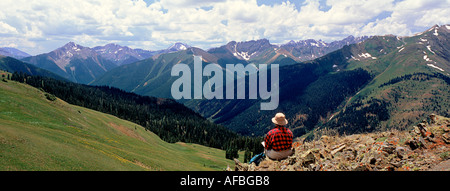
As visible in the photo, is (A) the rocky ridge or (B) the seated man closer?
(A) the rocky ridge

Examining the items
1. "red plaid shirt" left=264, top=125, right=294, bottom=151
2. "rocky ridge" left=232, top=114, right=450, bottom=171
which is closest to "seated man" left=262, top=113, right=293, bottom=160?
"red plaid shirt" left=264, top=125, right=294, bottom=151

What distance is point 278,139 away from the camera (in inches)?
680

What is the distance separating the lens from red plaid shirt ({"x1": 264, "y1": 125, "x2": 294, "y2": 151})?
56.2ft

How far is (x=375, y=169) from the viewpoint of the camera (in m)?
13.4

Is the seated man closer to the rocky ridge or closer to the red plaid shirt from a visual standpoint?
the red plaid shirt

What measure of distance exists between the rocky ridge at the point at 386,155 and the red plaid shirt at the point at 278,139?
1068mm

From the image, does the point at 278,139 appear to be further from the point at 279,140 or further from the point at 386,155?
the point at 386,155

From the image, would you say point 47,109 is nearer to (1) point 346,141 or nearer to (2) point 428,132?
(1) point 346,141

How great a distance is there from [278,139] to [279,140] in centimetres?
15

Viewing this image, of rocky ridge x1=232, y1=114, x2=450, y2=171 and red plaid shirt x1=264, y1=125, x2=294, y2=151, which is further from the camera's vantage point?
red plaid shirt x1=264, y1=125, x2=294, y2=151

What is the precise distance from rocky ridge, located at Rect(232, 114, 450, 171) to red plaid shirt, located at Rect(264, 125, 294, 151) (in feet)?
3.50

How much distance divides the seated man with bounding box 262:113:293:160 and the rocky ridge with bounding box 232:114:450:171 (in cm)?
67
